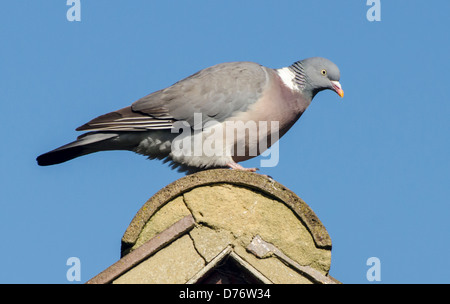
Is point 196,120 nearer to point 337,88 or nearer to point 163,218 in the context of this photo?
point 337,88

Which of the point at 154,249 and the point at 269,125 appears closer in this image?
the point at 154,249

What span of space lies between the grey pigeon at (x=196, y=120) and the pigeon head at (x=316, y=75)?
20.8 inches

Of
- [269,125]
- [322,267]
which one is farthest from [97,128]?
[322,267]

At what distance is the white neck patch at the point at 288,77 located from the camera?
8.19 m

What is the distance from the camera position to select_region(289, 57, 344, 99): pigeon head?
8.35 metres

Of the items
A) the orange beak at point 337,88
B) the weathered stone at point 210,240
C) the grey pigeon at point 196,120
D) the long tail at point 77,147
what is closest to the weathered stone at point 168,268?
the weathered stone at point 210,240

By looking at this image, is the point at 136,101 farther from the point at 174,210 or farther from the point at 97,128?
the point at 174,210

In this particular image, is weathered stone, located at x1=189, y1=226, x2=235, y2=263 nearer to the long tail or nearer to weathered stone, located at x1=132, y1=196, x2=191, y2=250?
weathered stone, located at x1=132, y1=196, x2=191, y2=250

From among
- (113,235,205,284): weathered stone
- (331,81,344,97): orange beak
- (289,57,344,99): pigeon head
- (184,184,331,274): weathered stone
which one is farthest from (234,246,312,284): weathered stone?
(331,81,344,97): orange beak

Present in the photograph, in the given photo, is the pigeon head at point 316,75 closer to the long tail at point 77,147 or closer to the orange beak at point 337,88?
the orange beak at point 337,88

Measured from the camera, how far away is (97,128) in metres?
7.36

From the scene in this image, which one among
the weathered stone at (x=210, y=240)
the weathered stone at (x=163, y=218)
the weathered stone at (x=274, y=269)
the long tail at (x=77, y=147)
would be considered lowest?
the weathered stone at (x=274, y=269)
